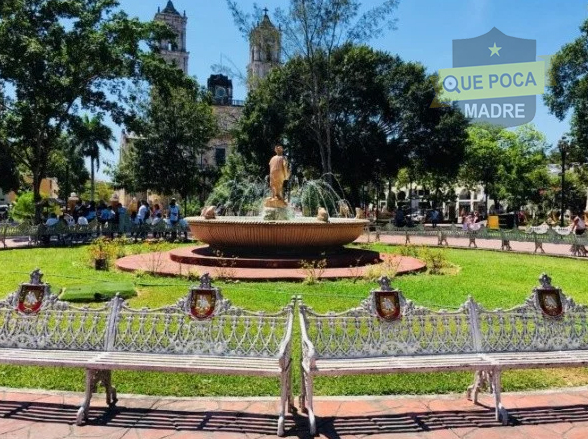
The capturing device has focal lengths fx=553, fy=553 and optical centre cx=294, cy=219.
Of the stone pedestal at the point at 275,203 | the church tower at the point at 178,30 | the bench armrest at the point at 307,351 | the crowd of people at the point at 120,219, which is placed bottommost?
the bench armrest at the point at 307,351

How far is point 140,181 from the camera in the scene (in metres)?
37.2

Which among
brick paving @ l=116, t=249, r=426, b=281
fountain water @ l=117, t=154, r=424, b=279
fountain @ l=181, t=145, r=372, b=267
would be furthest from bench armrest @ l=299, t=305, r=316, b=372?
fountain @ l=181, t=145, r=372, b=267

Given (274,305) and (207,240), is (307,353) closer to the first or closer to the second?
(274,305)

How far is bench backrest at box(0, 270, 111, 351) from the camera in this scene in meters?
4.68

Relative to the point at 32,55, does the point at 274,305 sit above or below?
below

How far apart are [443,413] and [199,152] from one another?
34.8 metres

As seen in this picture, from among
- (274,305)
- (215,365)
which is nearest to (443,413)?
(215,365)

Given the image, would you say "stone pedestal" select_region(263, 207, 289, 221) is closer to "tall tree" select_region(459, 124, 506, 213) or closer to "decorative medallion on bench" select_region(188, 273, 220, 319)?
"decorative medallion on bench" select_region(188, 273, 220, 319)

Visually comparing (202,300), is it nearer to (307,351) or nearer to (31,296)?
(307,351)

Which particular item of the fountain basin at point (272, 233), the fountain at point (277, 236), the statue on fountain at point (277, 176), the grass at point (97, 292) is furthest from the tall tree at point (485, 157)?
the grass at point (97, 292)

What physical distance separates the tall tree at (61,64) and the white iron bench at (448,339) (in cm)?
1975

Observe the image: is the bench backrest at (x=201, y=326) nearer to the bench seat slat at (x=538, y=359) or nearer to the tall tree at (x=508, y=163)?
the bench seat slat at (x=538, y=359)

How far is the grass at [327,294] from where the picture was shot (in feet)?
16.3

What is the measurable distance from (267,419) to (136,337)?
129 centimetres
